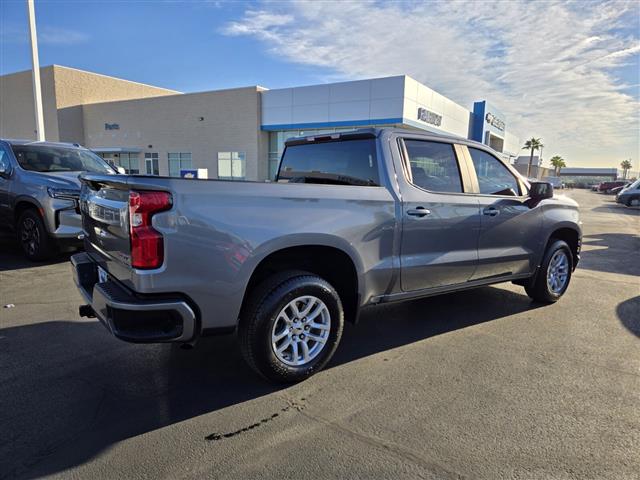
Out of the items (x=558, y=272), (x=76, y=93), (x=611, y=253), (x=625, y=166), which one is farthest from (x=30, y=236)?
(x=625, y=166)

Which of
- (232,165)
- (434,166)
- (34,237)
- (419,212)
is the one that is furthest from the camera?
(232,165)

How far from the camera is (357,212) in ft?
11.1

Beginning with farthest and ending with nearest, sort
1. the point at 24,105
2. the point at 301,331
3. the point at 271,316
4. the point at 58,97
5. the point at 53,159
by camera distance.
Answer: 1. the point at 24,105
2. the point at 58,97
3. the point at 53,159
4. the point at 301,331
5. the point at 271,316

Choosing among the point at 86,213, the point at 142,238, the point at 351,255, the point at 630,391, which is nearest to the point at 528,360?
the point at 630,391

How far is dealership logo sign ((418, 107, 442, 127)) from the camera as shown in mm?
26109

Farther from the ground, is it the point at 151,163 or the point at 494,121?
the point at 494,121

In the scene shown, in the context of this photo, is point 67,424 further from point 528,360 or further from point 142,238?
point 528,360

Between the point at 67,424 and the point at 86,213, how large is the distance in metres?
1.68

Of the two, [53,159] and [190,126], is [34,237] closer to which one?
[53,159]

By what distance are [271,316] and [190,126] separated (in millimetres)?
32572

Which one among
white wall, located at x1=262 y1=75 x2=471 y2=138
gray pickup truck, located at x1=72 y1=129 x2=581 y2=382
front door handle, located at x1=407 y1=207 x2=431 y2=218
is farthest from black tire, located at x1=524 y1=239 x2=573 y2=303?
white wall, located at x1=262 y1=75 x2=471 y2=138

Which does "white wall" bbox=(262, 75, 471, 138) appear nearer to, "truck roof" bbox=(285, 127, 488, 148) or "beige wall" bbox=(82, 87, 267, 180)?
"beige wall" bbox=(82, 87, 267, 180)

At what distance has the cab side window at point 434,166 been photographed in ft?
12.8

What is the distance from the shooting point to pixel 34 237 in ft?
22.4
